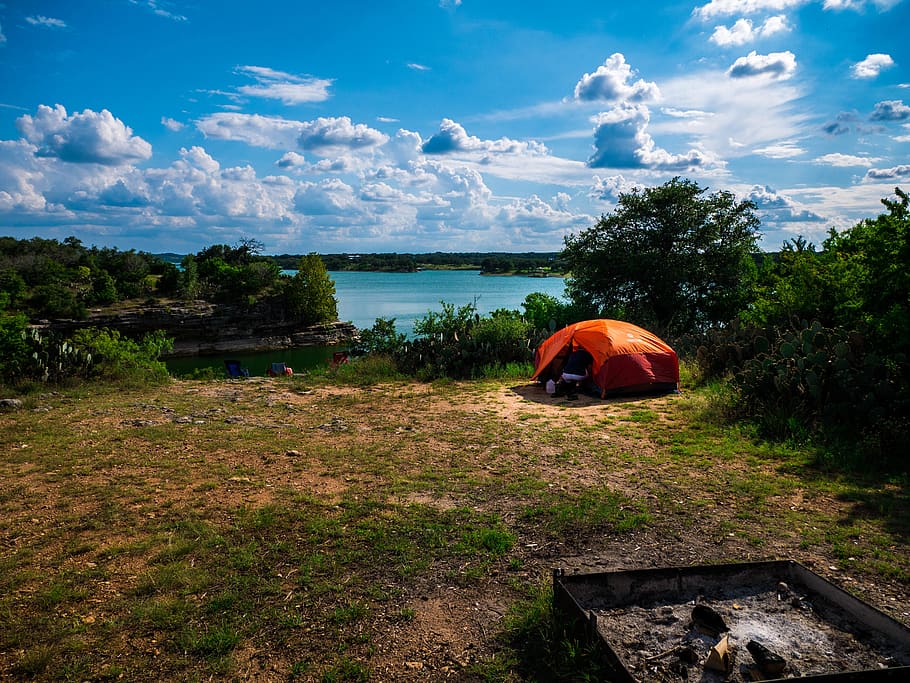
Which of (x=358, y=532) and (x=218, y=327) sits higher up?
(x=358, y=532)

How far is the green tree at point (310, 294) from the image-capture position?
5331cm

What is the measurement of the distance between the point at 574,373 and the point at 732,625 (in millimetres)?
8157

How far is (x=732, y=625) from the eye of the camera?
3.36m

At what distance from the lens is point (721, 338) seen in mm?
11789

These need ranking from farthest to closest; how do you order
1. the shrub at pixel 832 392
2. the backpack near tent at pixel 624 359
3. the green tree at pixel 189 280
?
the green tree at pixel 189 280 < the backpack near tent at pixel 624 359 < the shrub at pixel 832 392

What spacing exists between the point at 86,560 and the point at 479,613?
3043 millimetres

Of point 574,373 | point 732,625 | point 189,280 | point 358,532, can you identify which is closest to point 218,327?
point 189,280

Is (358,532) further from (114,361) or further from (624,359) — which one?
(114,361)

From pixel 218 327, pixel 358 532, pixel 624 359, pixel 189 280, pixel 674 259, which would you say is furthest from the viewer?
pixel 189 280

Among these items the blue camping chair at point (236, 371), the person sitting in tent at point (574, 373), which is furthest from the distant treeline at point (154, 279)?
the person sitting in tent at point (574, 373)

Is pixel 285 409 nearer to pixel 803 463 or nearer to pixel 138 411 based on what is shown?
pixel 138 411

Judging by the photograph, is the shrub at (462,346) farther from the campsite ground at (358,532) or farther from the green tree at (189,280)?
the green tree at (189,280)

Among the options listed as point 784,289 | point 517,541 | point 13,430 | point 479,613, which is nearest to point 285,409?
point 13,430

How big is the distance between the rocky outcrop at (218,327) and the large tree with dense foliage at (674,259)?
30.7m
